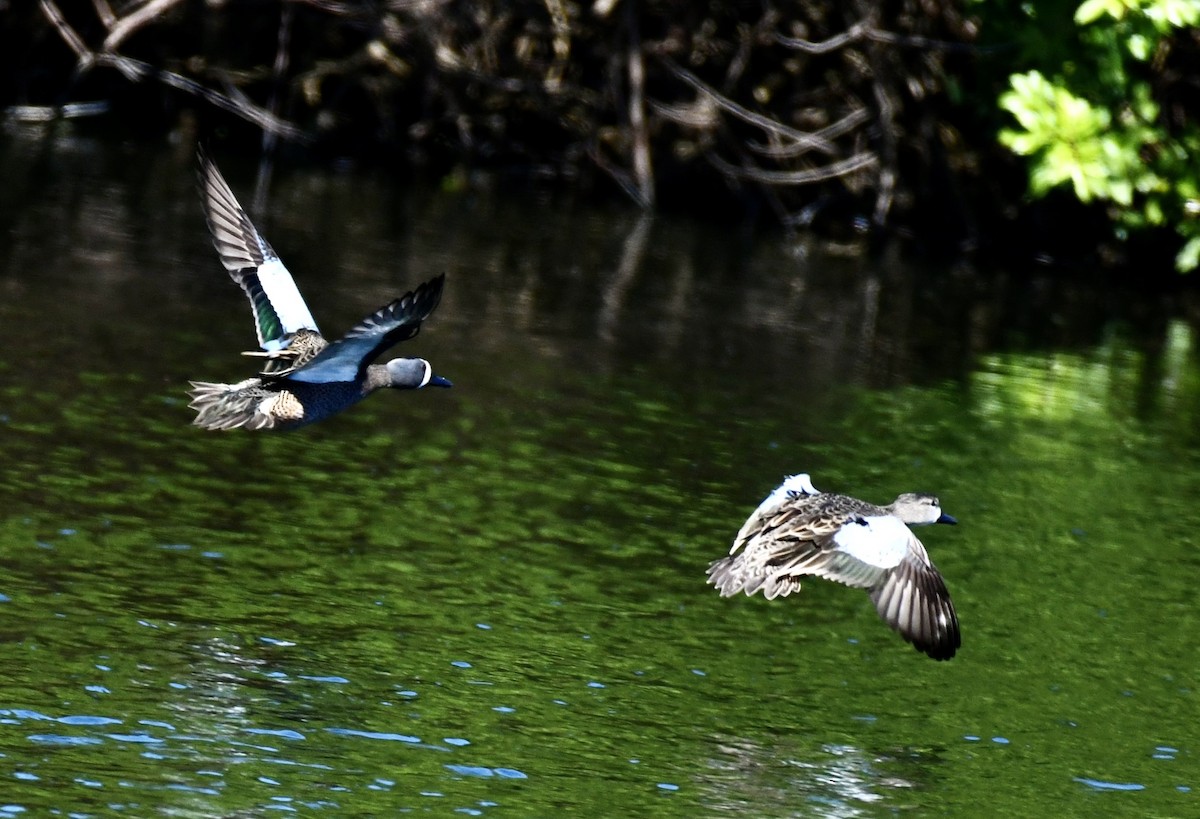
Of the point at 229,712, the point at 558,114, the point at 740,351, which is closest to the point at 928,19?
the point at 558,114

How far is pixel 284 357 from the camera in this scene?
1066 cm

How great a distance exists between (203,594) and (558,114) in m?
18.4

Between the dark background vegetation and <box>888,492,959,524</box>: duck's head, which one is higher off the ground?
the dark background vegetation

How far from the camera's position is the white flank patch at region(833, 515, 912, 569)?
9.77 m

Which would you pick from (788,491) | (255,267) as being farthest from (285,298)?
(788,491)

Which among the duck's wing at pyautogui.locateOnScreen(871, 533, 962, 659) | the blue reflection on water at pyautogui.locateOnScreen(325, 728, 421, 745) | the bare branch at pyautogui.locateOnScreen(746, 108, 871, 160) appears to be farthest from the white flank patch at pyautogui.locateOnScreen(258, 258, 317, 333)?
the bare branch at pyautogui.locateOnScreen(746, 108, 871, 160)

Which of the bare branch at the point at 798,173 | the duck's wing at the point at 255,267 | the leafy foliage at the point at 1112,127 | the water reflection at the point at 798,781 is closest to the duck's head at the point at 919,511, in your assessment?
the water reflection at the point at 798,781

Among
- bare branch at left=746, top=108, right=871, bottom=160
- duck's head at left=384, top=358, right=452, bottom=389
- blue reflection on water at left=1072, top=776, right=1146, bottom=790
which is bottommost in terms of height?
blue reflection on water at left=1072, top=776, right=1146, bottom=790

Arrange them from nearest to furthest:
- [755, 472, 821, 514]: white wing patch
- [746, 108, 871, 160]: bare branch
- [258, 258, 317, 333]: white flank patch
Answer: [755, 472, 821, 514]: white wing patch < [258, 258, 317, 333]: white flank patch < [746, 108, 871, 160]: bare branch

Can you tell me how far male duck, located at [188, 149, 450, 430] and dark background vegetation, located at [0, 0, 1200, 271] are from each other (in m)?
14.9

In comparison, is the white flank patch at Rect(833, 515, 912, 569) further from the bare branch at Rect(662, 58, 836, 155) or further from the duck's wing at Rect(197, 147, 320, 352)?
the bare branch at Rect(662, 58, 836, 155)

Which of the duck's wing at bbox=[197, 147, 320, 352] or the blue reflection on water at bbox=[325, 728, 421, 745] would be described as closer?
the blue reflection on water at bbox=[325, 728, 421, 745]

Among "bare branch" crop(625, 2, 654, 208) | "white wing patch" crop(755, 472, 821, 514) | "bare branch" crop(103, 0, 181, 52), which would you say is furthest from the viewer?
"bare branch" crop(625, 2, 654, 208)

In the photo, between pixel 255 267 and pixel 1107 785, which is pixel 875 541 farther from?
pixel 255 267
